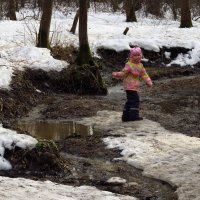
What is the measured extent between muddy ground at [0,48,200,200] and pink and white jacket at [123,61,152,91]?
965 mm

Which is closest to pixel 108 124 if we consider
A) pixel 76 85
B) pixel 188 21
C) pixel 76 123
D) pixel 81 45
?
pixel 76 123

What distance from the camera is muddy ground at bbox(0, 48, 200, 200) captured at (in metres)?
6.58

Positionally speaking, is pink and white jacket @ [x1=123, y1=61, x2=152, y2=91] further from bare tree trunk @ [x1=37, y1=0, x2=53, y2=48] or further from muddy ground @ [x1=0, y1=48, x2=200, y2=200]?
bare tree trunk @ [x1=37, y1=0, x2=53, y2=48]

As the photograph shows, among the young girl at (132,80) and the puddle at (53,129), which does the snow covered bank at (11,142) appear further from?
the young girl at (132,80)

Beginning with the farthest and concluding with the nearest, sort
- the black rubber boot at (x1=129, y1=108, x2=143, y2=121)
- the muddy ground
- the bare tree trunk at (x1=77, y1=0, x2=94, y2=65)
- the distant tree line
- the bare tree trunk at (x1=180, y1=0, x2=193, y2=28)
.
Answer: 1. the distant tree line
2. the bare tree trunk at (x1=180, y1=0, x2=193, y2=28)
3. the bare tree trunk at (x1=77, y1=0, x2=94, y2=65)
4. the black rubber boot at (x1=129, y1=108, x2=143, y2=121)
5. the muddy ground

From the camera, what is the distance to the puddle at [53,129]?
31.1ft

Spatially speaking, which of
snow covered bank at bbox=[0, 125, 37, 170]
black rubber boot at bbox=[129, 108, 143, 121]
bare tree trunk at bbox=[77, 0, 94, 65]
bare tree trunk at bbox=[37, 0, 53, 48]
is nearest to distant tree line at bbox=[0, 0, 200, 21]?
bare tree trunk at bbox=[37, 0, 53, 48]

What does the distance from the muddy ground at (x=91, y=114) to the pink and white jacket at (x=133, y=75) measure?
0.96 metres

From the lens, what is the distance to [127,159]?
7.65 m

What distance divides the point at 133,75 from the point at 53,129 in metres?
2.02

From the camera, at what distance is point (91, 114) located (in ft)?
36.6

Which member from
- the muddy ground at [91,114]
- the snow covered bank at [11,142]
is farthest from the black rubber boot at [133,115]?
the snow covered bank at [11,142]

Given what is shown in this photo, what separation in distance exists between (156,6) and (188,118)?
22.2 meters

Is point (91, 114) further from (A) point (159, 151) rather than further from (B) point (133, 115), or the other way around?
(A) point (159, 151)
